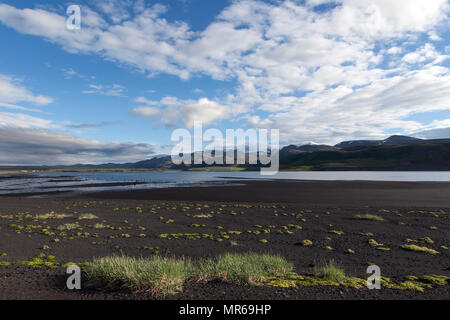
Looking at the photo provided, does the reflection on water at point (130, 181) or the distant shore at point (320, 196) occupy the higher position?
the distant shore at point (320, 196)

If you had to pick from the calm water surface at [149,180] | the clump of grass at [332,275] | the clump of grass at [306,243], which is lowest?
the calm water surface at [149,180]

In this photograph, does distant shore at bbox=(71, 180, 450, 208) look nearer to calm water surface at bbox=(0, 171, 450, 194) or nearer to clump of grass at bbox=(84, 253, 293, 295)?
calm water surface at bbox=(0, 171, 450, 194)

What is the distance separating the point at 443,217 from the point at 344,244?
15244 millimetres

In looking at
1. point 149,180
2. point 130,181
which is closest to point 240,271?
point 130,181

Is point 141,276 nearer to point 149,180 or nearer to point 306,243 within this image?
point 306,243

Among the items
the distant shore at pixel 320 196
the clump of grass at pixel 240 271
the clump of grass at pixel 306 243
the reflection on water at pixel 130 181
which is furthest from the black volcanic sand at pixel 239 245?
the reflection on water at pixel 130 181

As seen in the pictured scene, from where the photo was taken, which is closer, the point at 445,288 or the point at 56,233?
the point at 445,288

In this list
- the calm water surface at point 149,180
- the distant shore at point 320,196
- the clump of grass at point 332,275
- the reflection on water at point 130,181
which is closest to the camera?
the clump of grass at point 332,275

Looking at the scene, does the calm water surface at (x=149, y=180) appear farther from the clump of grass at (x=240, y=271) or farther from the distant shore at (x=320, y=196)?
the clump of grass at (x=240, y=271)

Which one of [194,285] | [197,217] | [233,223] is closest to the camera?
[194,285]
